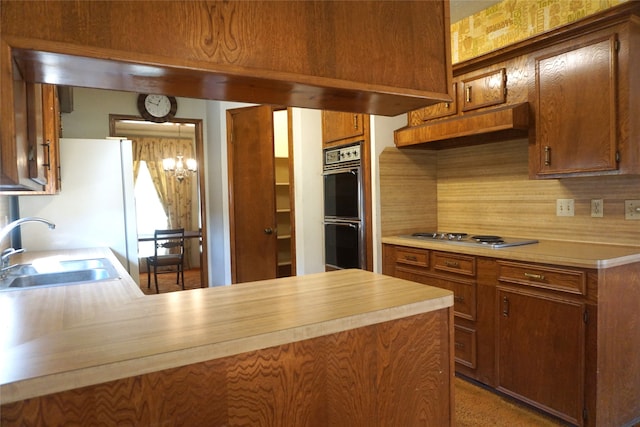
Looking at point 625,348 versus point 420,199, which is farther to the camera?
point 420,199

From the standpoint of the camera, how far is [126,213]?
3.43 meters

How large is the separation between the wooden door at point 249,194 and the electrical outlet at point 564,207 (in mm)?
2573

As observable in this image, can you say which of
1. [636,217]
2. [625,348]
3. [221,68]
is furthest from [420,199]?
[221,68]

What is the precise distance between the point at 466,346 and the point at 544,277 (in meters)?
0.76

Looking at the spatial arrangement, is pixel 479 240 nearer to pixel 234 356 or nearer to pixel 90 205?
pixel 234 356

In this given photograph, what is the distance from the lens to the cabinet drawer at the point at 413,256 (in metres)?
2.80

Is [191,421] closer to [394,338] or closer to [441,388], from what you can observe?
[394,338]

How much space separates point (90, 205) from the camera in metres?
3.31

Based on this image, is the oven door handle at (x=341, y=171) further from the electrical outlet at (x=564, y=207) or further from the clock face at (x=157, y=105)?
the clock face at (x=157, y=105)

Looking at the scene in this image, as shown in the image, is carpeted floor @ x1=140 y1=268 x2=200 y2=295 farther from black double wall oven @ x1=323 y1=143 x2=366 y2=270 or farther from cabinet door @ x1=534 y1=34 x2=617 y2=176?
cabinet door @ x1=534 y1=34 x2=617 y2=176

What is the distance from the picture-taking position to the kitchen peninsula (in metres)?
0.86

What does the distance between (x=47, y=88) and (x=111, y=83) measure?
1.65m

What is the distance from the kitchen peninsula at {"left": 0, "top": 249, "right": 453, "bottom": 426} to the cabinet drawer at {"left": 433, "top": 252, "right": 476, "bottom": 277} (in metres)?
1.17

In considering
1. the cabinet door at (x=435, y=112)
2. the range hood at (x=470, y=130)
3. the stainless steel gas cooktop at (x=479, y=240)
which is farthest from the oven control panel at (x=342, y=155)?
the stainless steel gas cooktop at (x=479, y=240)
